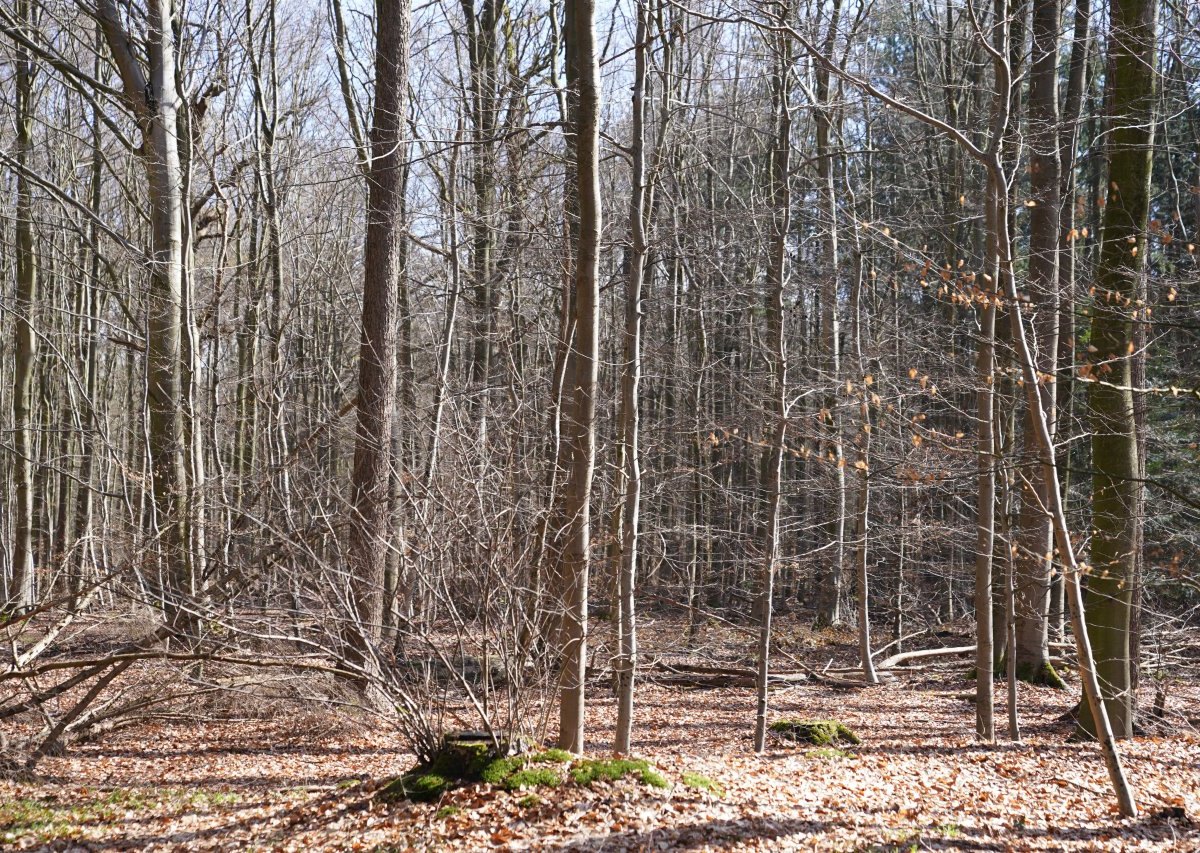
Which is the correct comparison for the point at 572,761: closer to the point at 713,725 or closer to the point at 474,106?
the point at 713,725

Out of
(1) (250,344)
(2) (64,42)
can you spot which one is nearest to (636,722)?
(1) (250,344)

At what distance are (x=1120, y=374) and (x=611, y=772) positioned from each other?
5.87 m

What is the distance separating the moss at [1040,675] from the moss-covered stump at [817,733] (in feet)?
12.6

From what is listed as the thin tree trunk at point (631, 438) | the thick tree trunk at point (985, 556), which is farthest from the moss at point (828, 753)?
the thin tree trunk at point (631, 438)

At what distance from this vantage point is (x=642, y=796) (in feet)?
19.2

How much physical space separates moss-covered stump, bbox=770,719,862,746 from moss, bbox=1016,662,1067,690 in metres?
3.84

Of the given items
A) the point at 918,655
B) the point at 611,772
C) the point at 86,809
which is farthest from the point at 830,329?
the point at 86,809

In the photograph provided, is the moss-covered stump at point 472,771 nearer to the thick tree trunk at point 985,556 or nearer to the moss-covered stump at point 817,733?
the moss-covered stump at point 817,733

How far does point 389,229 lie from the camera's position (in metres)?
10.2

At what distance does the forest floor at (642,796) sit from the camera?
5516 millimetres

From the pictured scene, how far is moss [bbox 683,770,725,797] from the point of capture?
622 centimetres

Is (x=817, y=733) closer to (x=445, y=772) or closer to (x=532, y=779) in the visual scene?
(x=532, y=779)

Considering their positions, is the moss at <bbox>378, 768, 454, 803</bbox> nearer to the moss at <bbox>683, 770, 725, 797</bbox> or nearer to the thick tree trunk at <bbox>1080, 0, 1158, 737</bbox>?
the moss at <bbox>683, 770, 725, 797</bbox>

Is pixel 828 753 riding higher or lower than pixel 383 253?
lower
